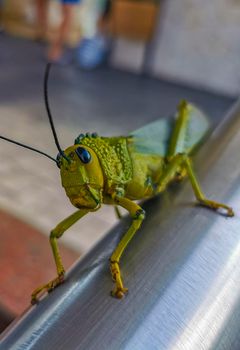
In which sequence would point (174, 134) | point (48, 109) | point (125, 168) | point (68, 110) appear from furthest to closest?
point (68, 110)
point (174, 134)
point (125, 168)
point (48, 109)

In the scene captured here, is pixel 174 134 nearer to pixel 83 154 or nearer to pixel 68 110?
pixel 83 154

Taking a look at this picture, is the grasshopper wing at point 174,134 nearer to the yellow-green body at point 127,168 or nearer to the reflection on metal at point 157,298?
the yellow-green body at point 127,168

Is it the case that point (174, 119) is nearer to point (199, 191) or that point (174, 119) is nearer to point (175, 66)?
point (199, 191)

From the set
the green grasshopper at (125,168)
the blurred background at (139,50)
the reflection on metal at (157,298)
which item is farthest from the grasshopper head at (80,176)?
the blurred background at (139,50)

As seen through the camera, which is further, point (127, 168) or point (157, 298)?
point (127, 168)

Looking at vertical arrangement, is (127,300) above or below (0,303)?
above

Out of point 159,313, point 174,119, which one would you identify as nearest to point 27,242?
point 174,119

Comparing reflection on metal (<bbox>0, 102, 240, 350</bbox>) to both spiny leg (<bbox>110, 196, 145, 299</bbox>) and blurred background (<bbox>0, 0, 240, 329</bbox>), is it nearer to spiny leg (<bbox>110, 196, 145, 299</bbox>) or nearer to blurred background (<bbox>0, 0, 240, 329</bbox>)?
spiny leg (<bbox>110, 196, 145, 299</bbox>)

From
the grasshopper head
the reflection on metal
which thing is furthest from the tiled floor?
the reflection on metal

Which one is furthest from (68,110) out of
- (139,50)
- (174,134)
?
(139,50)
